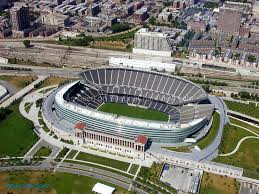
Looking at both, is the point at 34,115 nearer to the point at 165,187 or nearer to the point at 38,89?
the point at 38,89

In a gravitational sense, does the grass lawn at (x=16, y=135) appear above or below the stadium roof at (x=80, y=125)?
below

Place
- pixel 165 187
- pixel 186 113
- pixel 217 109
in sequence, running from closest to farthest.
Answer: pixel 165 187 < pixel 186 113 < pixel 217 109

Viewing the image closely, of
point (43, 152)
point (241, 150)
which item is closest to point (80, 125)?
point (43, 152)

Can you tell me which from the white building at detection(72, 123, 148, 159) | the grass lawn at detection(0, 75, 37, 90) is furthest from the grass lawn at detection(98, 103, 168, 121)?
the grass lawn at detection(0, 75, 37, 90)

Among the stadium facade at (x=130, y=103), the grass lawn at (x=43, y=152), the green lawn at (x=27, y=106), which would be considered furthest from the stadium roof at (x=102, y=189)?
the green lawn at (x=27, y=106)

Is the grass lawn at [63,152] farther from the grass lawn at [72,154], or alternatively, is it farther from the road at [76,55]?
the road at [76,55]

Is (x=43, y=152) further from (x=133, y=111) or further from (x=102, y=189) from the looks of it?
(x=133, y=111)

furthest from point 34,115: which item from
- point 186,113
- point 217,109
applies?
point 217,109
